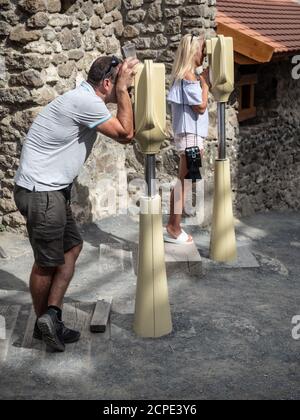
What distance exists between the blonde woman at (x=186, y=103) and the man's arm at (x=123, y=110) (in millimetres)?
1512

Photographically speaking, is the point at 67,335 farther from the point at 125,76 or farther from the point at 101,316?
the point at 125,76

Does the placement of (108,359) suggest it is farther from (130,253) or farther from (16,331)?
(130,253)

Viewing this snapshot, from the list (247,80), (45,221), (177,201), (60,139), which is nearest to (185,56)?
(177,201)

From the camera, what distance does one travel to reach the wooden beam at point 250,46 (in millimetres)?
7425

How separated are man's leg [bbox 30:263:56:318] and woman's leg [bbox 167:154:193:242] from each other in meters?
1.96

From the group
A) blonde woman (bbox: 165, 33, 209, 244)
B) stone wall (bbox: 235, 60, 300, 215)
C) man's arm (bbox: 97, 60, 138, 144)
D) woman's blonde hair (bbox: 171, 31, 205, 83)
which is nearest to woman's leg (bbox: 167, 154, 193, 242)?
blonde woman (bbox: 165, 33, 209, 244)

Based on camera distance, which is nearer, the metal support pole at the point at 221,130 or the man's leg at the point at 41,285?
the man's leg at the point at 41,285

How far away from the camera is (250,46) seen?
24.7 feet

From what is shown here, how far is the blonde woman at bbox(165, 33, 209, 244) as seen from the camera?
5.29 meters

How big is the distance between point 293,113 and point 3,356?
23.2ft

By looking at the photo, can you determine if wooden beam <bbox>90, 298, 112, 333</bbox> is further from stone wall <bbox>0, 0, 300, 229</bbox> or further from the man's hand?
stone wall <bbox>0, 0, 300, 229</bbox>

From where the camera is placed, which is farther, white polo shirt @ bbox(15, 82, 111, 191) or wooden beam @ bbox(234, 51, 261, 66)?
wooden beam @ bbox(234, 51, 261, 66)

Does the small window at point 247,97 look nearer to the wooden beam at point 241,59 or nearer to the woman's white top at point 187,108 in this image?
the wooden beam at point 241,59

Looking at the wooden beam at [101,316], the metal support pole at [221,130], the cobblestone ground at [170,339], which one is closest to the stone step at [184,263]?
the cobblestone ground at [170,339]
